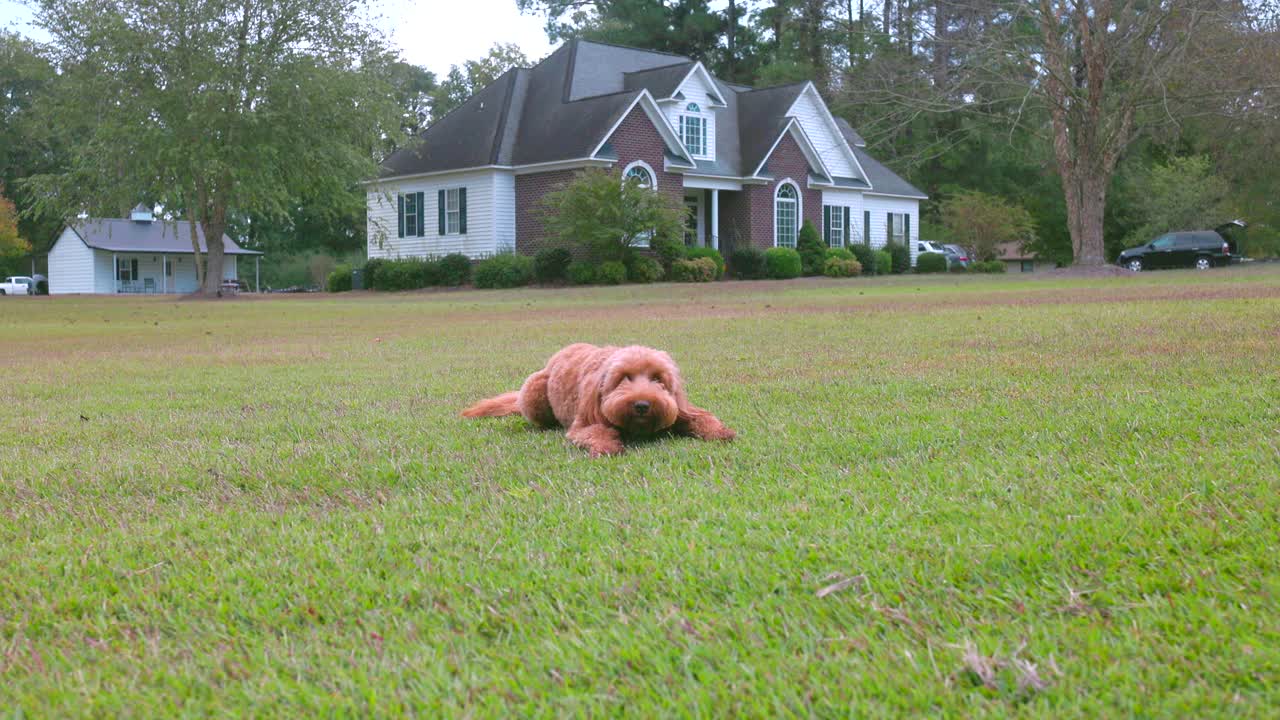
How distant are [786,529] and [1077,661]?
0.95 m

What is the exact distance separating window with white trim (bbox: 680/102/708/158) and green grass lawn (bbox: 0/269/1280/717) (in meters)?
29.8

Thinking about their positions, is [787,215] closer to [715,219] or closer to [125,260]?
[715,219]

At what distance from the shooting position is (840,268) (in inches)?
1362

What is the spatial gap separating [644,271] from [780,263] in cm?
606

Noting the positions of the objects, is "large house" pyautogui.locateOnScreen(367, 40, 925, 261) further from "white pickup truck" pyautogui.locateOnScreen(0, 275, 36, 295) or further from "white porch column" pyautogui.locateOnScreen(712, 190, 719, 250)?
"white pickup truck" pyautogui.locateOnScreen(0, 275, 36, 295)

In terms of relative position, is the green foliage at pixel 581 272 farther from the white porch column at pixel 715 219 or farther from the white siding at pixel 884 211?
the white siding at pixel 884 211

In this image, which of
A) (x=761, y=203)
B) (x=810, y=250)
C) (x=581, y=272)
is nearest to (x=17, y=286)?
(x=581, y=272)

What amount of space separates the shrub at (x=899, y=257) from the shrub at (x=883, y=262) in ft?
5.53

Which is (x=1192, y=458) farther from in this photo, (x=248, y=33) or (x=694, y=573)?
(x=248, y=33)

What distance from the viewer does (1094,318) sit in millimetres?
9586

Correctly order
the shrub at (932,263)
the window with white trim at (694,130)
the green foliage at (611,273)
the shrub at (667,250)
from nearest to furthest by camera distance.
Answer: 1. the green foliage at (611,273)
2. the shrub at (667,250)
3. the window with white trim at (694,130)
4. the shrub at (932,263)

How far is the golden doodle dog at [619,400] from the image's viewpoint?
12.9 feet

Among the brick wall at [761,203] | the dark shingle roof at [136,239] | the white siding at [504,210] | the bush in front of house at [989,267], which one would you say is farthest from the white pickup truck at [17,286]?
the bush in front of house at [989,267]

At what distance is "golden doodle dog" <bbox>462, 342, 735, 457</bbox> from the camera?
12.9 ft
